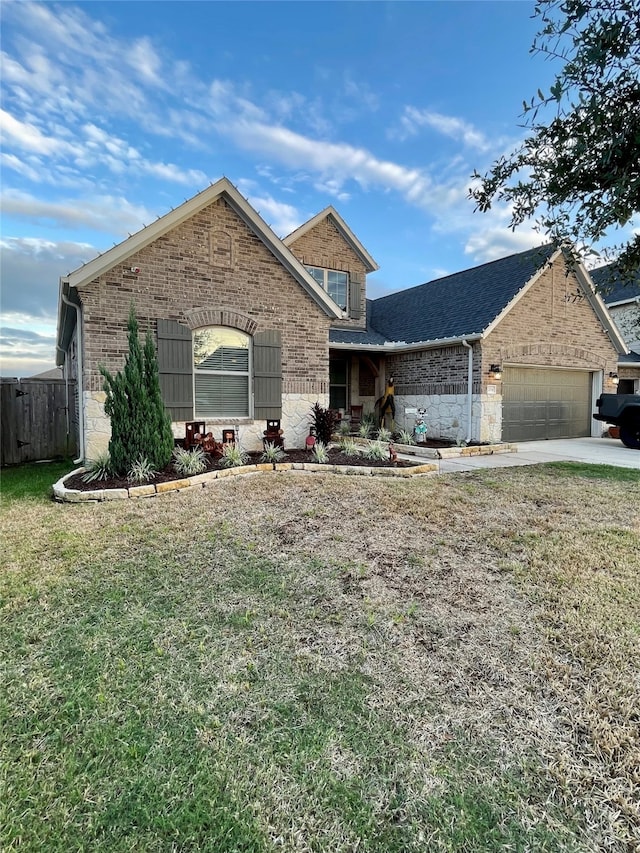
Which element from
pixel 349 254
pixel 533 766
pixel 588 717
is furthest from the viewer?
pixel 349 254

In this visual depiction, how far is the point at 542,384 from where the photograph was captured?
45.3 feet

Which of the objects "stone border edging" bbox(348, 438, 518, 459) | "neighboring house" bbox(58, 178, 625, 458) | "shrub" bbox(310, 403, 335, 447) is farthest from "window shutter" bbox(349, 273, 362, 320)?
"shrub" bbox(310, 403, 335, 447)

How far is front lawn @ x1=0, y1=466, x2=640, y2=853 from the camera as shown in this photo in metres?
1.65

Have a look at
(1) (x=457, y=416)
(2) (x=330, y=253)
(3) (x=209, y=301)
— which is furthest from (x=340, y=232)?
(3) (x=209, y=301)

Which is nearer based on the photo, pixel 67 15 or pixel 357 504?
pixel 357 504

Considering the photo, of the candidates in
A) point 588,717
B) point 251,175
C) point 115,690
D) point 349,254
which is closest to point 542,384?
point 349,254

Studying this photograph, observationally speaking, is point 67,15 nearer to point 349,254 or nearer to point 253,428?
point 253,428

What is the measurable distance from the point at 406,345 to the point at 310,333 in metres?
4.55

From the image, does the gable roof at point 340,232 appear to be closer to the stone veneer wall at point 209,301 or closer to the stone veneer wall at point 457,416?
the stone veneer wall at point 209,301

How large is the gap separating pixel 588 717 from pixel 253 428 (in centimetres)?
811

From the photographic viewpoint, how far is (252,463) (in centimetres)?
821

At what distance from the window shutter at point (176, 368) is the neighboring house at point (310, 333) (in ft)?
0.09

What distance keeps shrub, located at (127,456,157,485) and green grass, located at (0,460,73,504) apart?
1175 millimetres

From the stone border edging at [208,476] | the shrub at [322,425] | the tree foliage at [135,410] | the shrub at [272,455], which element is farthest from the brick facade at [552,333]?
the tree foliage at [135,410]
